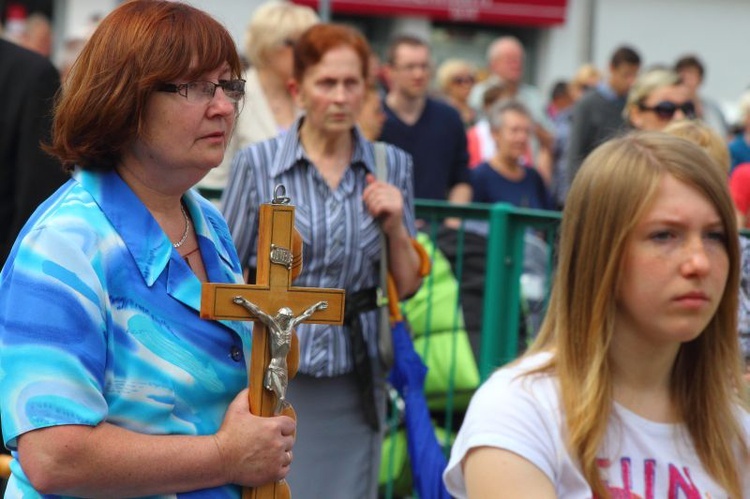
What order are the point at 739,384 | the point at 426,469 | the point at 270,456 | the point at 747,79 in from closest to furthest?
the point at 270,456 → the point at 739,384 → the point at 426,469 → the point at 747,79

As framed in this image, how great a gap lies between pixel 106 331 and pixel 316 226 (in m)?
2.12

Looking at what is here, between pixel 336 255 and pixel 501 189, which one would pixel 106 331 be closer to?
pixel 336 255

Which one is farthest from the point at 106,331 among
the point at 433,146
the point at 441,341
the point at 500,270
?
the point at 433,146

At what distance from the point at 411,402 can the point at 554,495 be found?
1.90m

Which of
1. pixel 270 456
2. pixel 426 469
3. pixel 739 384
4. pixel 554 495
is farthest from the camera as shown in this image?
pixel 426 469

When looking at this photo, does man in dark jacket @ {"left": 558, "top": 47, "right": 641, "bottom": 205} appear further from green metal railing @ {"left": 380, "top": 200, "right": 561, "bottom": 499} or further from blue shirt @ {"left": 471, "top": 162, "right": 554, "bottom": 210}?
green metal railing @ {"left": 380, "top": 200, "right": 561, "bottom": 499}

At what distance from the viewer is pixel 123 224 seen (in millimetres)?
2359

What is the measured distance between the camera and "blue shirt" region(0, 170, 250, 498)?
86.7 inches

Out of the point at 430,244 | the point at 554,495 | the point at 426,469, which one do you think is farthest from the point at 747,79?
the point at 554,495

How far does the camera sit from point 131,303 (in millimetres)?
2301

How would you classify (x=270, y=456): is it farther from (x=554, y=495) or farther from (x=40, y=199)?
(x=40, y=199)

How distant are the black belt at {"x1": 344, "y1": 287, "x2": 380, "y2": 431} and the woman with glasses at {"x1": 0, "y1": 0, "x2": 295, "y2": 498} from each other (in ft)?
6.29

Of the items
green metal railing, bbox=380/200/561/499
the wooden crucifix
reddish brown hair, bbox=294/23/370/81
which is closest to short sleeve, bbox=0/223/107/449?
the wooden crucifix

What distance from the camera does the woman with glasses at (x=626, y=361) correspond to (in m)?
2.71
